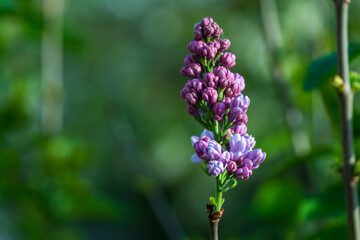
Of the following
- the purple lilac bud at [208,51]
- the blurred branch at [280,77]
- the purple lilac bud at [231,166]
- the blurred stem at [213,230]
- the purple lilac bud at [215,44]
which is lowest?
the blurred stem at [213,230]

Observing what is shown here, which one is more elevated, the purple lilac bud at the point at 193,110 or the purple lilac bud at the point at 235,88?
the purple lilac bud at the point at 235,88

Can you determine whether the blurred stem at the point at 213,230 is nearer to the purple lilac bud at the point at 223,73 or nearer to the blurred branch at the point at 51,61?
the purple lilac bud at the point at 223,73

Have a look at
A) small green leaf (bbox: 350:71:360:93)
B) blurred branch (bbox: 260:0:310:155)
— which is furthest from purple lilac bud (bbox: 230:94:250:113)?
blurred branch (bbox: 260:0:310:155)

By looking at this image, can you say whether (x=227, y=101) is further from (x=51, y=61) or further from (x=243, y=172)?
(x=51, y=61)

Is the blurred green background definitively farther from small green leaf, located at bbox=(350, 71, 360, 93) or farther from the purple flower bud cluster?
the purple flower bud cluster

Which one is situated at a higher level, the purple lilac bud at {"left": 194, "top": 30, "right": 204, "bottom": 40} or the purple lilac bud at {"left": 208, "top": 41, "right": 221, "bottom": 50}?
the purple lilac bud at {"left": 194, "top": 30, "right": 204, "bottom": 40}

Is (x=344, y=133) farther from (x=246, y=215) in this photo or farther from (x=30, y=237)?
(x=30, y=237)

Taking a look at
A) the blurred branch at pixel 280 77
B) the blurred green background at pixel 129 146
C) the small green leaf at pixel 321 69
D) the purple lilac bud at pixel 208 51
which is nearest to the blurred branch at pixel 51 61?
the blurred green background at pixel 129 146

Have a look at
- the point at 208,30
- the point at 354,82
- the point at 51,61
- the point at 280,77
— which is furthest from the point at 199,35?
the point at 51,61
